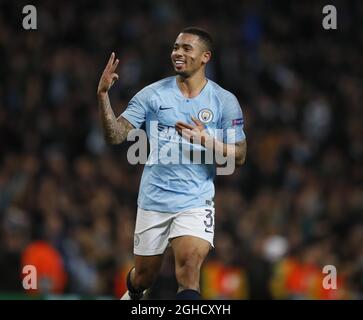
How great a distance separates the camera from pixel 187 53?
30.1ft

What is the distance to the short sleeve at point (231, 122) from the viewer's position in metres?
9.22

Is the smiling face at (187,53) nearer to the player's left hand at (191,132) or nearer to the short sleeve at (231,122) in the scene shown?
the short sleeve at (231,122)

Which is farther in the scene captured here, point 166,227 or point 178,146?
point 166,227

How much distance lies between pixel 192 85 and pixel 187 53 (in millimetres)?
297

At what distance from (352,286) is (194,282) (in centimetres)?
541

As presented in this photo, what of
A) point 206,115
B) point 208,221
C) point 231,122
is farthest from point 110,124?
point 208,221

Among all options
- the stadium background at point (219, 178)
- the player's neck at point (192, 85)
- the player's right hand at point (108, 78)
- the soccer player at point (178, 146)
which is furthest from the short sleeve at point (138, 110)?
the stadium background at point (219, 178)

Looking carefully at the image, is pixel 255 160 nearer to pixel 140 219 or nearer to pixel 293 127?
pixel 293 127

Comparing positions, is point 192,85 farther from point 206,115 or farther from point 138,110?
point 138,110

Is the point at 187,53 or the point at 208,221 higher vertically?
the point at 187,53

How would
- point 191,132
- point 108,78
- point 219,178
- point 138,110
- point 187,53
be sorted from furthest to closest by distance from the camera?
point 219,178, point 138,110, point 187,53, point 108,78, point 191,132

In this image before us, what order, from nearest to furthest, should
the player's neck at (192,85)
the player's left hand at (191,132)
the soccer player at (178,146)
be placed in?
the player's left hand at (191,132) < the soccer player at (178,146) < the player's neck at (192,85)

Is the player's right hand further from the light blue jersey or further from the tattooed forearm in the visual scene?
the light blue jersey

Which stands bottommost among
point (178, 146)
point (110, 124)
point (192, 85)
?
point (178, 146)
